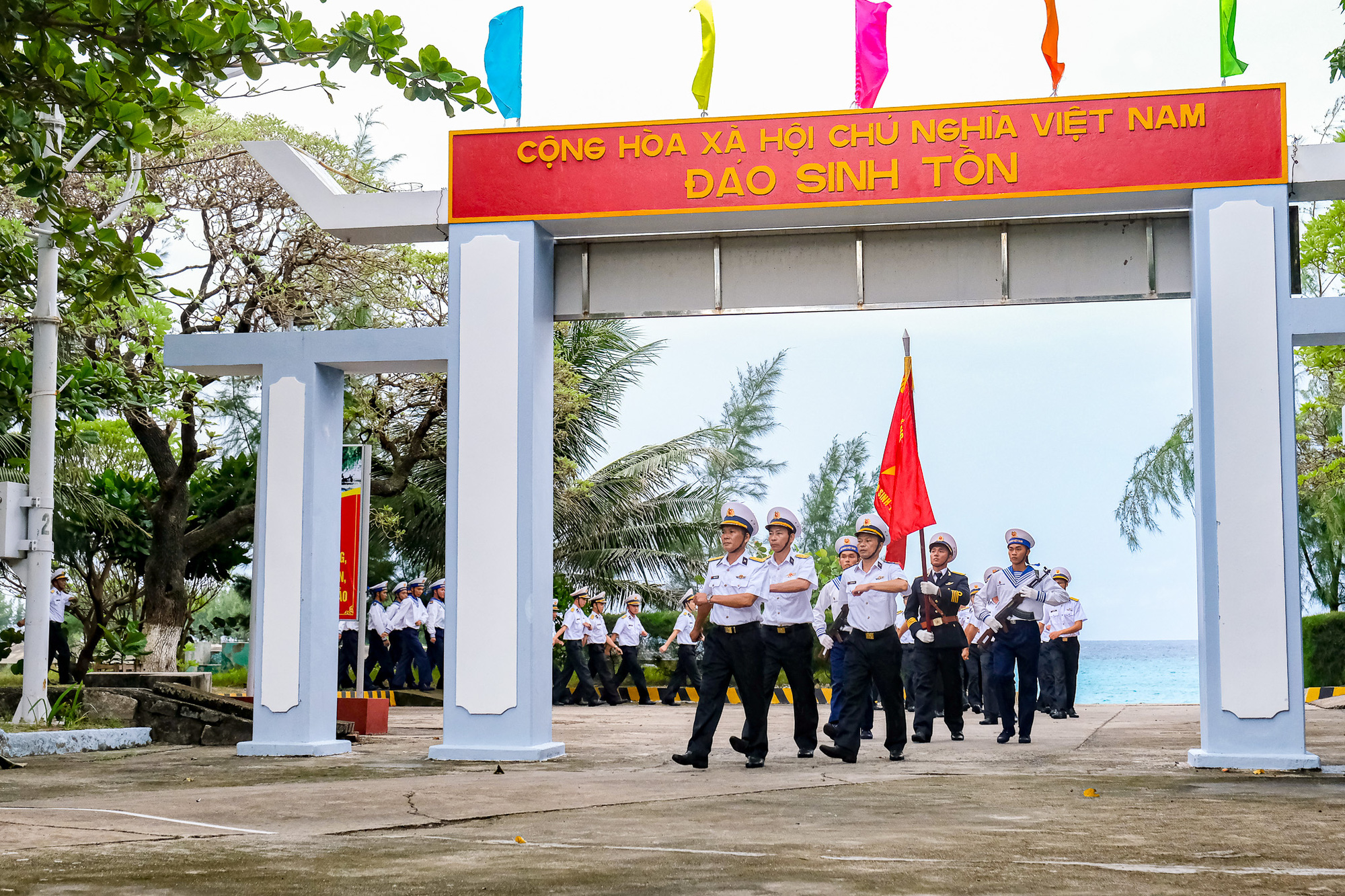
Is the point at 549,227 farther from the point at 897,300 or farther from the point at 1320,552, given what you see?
the point at 1320,552

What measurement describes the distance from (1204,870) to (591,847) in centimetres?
226

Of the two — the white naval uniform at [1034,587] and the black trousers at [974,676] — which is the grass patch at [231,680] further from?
the white naval uniform at [1034,587]

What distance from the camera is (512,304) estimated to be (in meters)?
10.3

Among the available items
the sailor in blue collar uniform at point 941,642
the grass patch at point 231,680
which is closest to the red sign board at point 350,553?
the sailor in blue collar uniform at point 941,642

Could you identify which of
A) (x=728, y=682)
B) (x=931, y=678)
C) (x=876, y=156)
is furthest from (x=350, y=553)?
(x=876, y=156)

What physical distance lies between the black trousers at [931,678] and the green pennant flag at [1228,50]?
200 inches

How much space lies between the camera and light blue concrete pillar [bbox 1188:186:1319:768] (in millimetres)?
9180

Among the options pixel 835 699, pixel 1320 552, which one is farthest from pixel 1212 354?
pixel 1320 552

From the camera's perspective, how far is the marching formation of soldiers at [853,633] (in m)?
9.20

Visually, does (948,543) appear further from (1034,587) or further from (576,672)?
(576,672)

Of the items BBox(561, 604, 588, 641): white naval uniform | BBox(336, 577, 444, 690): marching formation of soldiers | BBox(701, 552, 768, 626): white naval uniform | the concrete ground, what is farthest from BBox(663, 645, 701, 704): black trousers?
BBox(701, 552, 768, 626): white naval uniform

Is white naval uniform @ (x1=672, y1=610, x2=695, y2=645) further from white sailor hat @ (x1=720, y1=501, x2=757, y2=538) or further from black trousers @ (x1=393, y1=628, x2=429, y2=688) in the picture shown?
white sailor hat @ (x1=720, y1=501, x2=757, y2=538)

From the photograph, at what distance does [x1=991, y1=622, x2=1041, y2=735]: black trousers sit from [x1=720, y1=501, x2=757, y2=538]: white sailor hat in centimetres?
340

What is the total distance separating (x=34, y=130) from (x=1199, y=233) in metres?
7.49
